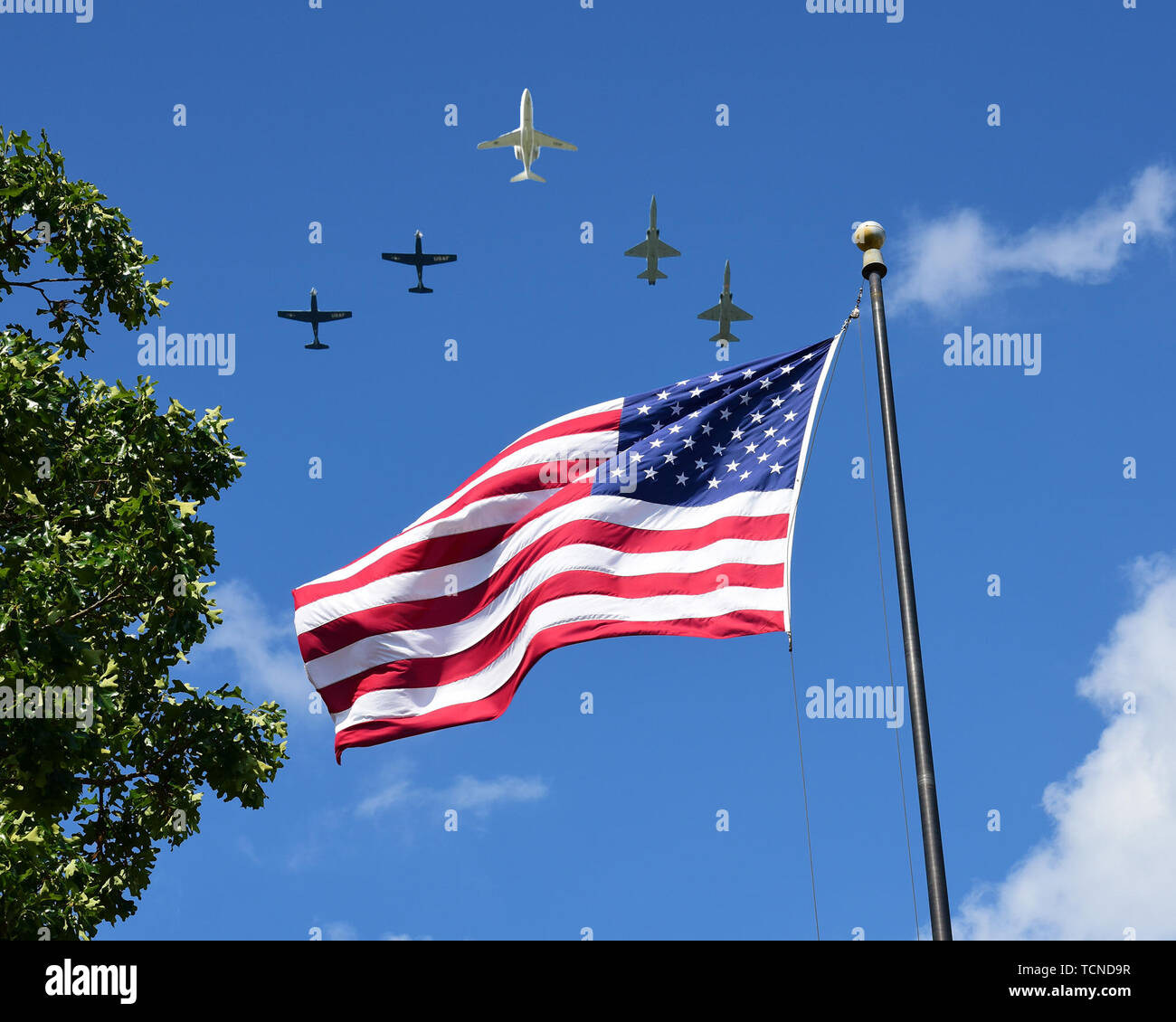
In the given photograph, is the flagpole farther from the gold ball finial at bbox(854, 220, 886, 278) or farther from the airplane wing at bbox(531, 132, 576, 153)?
the airplane wing at bbox(531, 132, 576, 153)

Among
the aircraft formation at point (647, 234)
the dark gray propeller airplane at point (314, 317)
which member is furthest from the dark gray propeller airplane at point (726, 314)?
the dark gray propeller airplane at point (314, 317)

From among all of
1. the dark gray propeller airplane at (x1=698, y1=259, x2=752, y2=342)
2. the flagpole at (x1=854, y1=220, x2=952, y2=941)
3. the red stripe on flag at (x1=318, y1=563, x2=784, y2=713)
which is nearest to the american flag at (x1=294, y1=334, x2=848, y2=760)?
the red stripe on flag at (x1=318, y1=563, x2=784, y2=713)

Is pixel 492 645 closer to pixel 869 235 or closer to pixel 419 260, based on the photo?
pixel 869 235

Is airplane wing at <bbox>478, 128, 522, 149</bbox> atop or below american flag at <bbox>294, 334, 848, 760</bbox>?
atop

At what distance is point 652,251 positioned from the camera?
5594 centimetres

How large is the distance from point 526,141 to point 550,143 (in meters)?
1.82

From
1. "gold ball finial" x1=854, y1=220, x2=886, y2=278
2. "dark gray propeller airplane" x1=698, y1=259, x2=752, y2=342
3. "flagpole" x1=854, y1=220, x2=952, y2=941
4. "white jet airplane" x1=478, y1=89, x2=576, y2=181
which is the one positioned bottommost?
"flagpole" x1=854, y1=220, x2=952, y2=941

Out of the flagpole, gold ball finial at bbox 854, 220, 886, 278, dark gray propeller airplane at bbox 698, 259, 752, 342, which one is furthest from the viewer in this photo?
dark gray propeller airplane at bbox 698, 259, 752, 342

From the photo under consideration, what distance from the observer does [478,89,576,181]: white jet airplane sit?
54688 mm

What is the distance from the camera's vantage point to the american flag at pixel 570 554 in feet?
36.0

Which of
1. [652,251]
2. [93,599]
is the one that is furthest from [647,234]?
[93,599]

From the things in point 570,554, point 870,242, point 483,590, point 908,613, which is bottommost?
point 908,613
